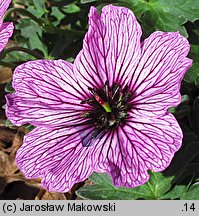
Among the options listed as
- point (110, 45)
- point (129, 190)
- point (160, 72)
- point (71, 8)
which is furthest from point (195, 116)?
point (71, 8)

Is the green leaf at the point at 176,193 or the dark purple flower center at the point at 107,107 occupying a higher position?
the dark purple flower center at the point at 107,107

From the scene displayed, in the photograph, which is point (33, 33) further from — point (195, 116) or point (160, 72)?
point (160, 72)

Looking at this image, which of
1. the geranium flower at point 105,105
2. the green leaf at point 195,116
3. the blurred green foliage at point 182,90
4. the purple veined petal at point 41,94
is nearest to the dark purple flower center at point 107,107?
the geranium flower at point 105,105

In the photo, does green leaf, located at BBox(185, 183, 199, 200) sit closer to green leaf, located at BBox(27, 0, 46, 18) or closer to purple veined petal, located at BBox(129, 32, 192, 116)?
purple veined petal, located at BBox(129, 32, 192, 116)

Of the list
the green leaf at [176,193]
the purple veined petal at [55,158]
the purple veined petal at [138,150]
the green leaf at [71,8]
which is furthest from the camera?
the green leaf at [71,8]

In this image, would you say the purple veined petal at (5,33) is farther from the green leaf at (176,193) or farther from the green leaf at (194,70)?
the green leaf at (176,193)
